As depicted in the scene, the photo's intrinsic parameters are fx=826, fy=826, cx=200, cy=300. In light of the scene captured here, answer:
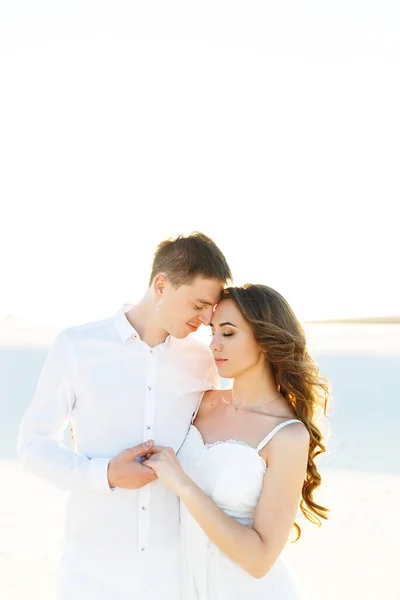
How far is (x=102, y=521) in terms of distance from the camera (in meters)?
2.76

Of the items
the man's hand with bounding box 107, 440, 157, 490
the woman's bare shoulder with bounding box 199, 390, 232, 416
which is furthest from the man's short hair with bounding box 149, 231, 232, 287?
the man's hand with bounding box 107, 440, 157, 490

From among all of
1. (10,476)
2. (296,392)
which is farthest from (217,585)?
(10,476)

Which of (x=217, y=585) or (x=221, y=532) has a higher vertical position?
(x=221, y=532)

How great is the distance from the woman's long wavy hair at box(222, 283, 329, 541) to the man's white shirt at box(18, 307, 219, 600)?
0.33 m

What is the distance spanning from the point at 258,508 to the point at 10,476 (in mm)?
6927

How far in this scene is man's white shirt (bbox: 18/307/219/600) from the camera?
2721 mm

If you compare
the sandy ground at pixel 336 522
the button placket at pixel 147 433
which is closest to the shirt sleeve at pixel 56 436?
the button placket at pixel 147 433

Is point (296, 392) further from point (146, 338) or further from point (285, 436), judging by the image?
point (146, 338)

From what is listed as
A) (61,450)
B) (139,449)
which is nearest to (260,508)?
(139,449)

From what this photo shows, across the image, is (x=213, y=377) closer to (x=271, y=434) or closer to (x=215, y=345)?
(x=215, y=345)

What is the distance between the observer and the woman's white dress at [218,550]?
2.72m

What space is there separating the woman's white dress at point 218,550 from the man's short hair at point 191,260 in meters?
0.59

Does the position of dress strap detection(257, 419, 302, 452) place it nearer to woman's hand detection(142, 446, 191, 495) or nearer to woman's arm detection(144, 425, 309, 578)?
woman's arm detection(144, 425, 309, 578)

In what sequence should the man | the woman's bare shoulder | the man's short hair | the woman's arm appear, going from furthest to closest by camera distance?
the woman's bare shoulder, the man's short hair, the man, the woman's arm
